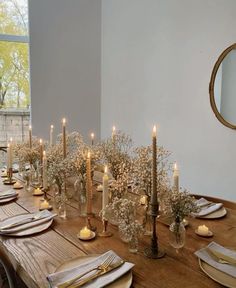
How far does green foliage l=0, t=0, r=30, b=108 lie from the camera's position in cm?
354

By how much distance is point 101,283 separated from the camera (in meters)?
0.92

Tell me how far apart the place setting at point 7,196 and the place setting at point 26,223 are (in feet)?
0.96

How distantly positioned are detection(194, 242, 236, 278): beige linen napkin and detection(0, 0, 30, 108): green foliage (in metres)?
3.11

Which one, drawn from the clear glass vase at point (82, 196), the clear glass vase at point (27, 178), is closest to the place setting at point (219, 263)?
the clear glass vase at point (82, 196)

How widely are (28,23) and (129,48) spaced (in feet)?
3.96

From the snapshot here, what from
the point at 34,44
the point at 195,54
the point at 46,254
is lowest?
the point at 46,254

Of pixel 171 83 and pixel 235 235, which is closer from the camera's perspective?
pixel 235 235

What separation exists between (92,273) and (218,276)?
1.31 ft

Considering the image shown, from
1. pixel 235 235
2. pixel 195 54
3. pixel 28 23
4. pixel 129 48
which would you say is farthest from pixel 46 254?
pixel 28 23

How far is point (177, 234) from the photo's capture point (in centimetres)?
113

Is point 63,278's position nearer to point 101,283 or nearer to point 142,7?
point 101,283

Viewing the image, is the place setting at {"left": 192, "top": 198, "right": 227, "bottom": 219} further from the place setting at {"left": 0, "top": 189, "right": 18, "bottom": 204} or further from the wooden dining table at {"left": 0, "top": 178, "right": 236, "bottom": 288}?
the place setting at {"left": 0, "top": 189, "right": 18, "bottom": 204}

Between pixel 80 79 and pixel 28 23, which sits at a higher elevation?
pixel 28 23

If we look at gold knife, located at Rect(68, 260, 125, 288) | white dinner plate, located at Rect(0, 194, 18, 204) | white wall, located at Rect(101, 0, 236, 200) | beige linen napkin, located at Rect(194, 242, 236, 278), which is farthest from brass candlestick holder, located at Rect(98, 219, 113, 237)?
white wall, located at Rect(101, 0, 236, 200)
